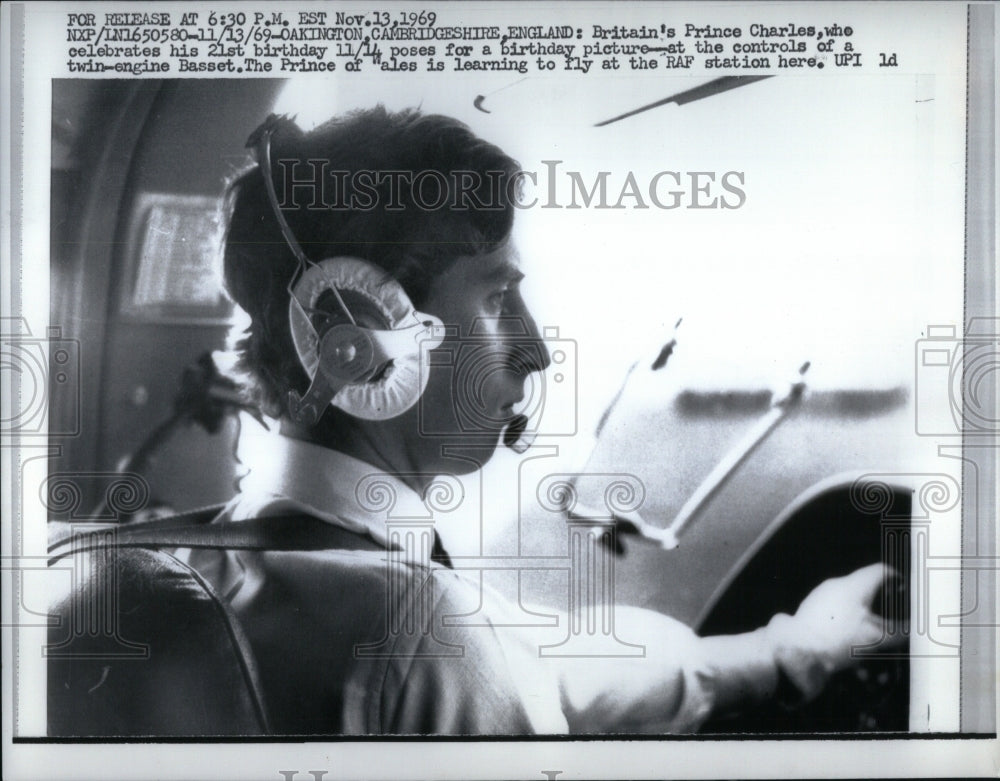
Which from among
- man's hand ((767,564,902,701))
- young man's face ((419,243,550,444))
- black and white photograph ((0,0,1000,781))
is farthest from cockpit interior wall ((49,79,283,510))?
man's hand ((767,564,902,701))

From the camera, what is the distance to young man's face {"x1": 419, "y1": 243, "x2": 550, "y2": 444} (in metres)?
2.94

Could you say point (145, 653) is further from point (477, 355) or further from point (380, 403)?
point (477, 355)

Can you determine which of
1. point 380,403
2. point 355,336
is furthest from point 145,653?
point 355,336

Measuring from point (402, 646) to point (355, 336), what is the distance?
A: 36.5 inches

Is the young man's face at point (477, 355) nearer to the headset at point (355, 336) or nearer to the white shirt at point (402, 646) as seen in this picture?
the headset at point (355, 336)

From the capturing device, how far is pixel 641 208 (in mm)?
2943

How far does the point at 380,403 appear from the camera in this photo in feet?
9.66

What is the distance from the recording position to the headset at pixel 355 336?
2941mm

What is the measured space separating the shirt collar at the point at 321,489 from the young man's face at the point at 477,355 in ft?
0.73

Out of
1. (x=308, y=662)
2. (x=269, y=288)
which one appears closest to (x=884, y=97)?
(x=269, y=288)

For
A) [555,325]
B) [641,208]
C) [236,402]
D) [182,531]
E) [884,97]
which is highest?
[884,97]

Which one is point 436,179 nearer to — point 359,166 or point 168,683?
point 359,166

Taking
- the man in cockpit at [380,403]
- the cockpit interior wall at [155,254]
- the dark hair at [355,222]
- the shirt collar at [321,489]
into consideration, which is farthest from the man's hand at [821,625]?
the cockpit interior wall at [155,254]

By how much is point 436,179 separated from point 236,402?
2.90ft
